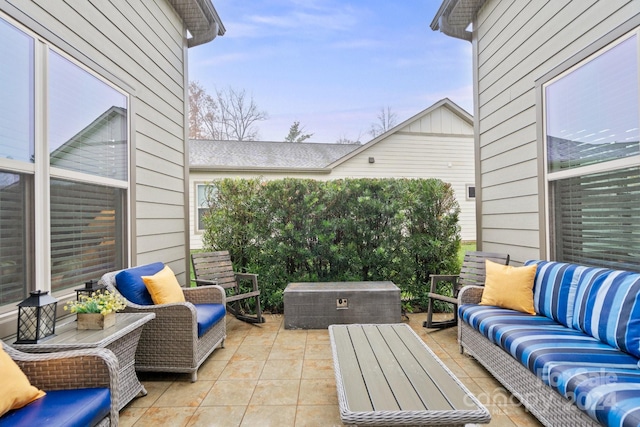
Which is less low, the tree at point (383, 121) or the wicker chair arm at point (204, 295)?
the tree at point (383, 121)

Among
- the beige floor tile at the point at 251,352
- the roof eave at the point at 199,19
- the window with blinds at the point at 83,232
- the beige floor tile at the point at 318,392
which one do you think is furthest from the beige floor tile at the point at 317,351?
the roof eave at the point at 199,19

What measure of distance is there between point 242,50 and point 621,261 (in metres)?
13.8

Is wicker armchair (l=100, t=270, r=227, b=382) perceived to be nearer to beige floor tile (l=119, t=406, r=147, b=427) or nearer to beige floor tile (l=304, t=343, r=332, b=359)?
beige floor tile (l=119, t=406, r=147, b=427)

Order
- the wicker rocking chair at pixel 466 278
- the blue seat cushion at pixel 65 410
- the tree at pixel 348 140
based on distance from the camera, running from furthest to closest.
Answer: the tree at pixel 348 140 → the wicker rocking chair at pixel 466 278 → the blue seat cushion at pixel 65 410

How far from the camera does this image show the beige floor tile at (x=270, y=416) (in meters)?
2.17

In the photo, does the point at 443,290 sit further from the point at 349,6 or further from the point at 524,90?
A: the point at 349,6

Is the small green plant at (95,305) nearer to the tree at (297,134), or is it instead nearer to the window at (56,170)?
the window at (56,170)

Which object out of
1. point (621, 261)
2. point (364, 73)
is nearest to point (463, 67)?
point (364, 73)

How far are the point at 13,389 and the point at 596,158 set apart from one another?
4.06 meters

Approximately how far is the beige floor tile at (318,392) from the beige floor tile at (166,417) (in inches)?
31.3

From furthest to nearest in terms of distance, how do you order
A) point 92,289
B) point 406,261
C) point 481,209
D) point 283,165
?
point 283,165 < point 406,261 < point 481,209 < point 92,289

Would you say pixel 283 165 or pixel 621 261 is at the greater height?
pixel 283 165

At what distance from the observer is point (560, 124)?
3.08 meters

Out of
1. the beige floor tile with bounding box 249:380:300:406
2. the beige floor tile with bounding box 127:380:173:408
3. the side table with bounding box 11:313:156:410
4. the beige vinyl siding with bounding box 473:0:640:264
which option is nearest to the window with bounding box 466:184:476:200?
the beige vinyl siding with bounding box 473:0:640:264
